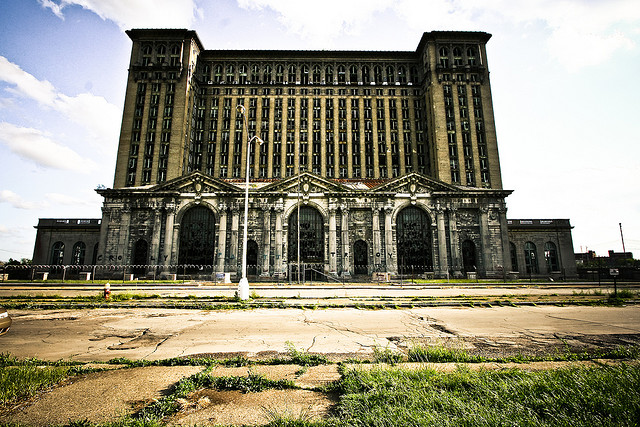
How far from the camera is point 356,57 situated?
77375mm

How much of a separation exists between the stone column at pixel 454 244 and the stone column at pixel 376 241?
10593 mm

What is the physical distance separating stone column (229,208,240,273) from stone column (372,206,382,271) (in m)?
19.2

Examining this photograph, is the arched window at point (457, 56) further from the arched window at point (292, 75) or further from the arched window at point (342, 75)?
the arched window at point (292, 75)

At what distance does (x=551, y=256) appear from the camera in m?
56.1

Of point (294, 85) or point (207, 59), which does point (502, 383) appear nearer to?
point (294, 85)

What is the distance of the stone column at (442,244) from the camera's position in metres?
42.7

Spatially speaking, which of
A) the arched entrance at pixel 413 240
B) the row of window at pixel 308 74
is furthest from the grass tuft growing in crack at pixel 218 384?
the row of window at pixel 308 74

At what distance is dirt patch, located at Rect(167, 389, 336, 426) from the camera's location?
10.7 ft

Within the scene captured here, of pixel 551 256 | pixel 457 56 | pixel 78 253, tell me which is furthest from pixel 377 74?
pixel 78 253

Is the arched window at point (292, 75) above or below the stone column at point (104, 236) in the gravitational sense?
above

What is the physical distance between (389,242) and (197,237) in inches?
1082

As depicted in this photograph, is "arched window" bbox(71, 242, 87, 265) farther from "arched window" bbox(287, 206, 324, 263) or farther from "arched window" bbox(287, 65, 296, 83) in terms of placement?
"arched window" bbox(287, 65, 296, 83)

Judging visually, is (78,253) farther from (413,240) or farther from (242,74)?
(413,240)

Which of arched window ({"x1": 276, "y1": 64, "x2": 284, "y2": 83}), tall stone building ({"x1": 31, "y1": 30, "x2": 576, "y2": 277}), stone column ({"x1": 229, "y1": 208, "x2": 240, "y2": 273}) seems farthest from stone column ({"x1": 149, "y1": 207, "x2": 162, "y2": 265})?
arched window ({"x1": 276, "y1": 64, "x2": 284, "y2": 83})
